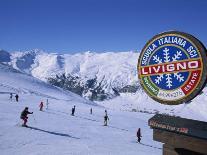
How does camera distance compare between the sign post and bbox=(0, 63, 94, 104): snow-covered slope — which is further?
bbox=(0, 63, 94, 104): snow-covered slope

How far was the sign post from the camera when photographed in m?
5.45

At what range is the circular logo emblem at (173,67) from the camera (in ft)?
18.9

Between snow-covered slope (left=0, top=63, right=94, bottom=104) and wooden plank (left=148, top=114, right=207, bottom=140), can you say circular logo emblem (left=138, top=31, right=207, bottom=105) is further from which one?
snow-covered slope (left=0, top=63, right=94, bottom=104)

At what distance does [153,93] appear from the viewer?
21.4 ft

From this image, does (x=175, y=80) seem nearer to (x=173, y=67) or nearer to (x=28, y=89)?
(x=173, y=67)

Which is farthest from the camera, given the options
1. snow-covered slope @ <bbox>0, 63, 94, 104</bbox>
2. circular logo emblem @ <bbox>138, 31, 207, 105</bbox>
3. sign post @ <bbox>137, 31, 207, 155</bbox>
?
snow-covered slope @ <bbox>0, 63, 94, 104</bbox>

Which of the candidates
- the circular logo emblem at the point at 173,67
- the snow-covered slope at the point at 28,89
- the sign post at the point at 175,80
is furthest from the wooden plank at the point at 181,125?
the snow-covered slope at the point at 28,89

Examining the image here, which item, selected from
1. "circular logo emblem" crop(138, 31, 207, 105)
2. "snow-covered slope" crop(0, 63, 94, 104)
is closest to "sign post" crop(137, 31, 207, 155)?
"circular logo emblem" crop(138, 31, 207, 105)

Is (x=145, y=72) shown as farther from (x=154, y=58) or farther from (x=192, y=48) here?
(x=192, y=48)

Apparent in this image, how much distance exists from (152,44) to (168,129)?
1773mm

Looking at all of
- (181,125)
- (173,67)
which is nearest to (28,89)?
(173,67)

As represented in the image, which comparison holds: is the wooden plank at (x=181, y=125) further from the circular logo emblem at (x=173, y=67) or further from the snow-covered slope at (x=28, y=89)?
the snow-covered slope at (x=28, y=89)

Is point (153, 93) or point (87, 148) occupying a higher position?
point (153, 93)

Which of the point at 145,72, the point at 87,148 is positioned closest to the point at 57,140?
the point at 87,148
